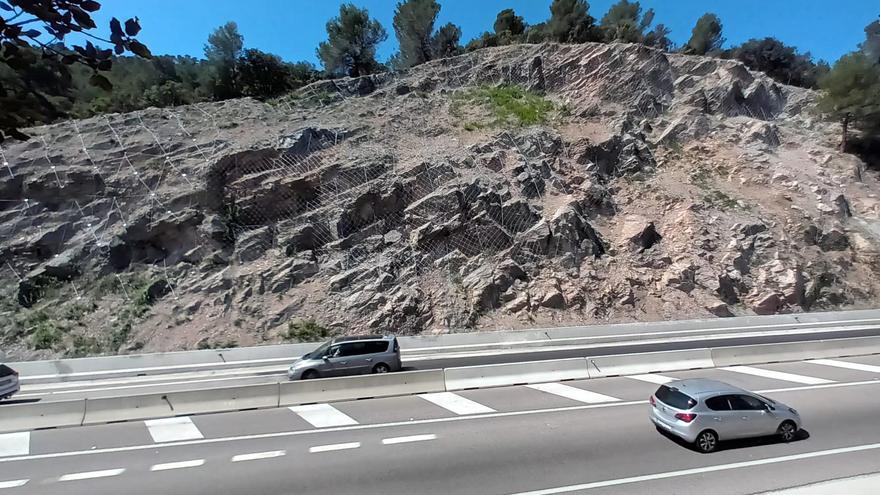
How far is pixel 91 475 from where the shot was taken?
10.2 m

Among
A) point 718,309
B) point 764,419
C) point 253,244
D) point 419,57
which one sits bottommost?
point 764,419

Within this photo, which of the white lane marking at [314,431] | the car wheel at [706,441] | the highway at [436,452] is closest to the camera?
the highway at [436,452]

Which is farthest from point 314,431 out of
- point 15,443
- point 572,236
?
point 572,236

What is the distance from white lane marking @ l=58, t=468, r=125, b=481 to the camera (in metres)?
10.1

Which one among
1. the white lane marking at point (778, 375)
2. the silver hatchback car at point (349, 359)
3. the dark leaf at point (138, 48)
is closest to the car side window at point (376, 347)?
the silver hatchback car at point (349, 359)

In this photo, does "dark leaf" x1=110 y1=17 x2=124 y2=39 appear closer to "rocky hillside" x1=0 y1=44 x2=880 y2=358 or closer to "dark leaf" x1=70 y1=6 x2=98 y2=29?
"dark leaf" x1=70 y1=6 x2=98 y2=29

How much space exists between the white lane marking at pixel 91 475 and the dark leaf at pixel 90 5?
976cm

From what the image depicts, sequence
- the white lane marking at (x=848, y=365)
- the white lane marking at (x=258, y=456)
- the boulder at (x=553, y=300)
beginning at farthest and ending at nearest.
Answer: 1. the boulder at (x=553, y=300)
2. the white lane marking at (x=848, y=365)
3. the white lane marking at (x=258, y=456)

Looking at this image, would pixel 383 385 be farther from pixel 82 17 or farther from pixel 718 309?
pixel 718 309

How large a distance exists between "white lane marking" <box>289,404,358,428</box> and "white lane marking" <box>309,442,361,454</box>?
1563mm

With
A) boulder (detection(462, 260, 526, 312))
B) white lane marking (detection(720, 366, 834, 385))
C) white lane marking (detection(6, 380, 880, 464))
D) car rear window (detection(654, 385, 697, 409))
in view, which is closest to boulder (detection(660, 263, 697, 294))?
boulder (detection(462, 260, 526, 312))

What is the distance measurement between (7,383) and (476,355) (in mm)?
16530

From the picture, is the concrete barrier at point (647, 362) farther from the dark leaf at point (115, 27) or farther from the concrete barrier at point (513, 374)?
the dark leaf at point (115, 27)

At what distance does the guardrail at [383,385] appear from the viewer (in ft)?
44.7
